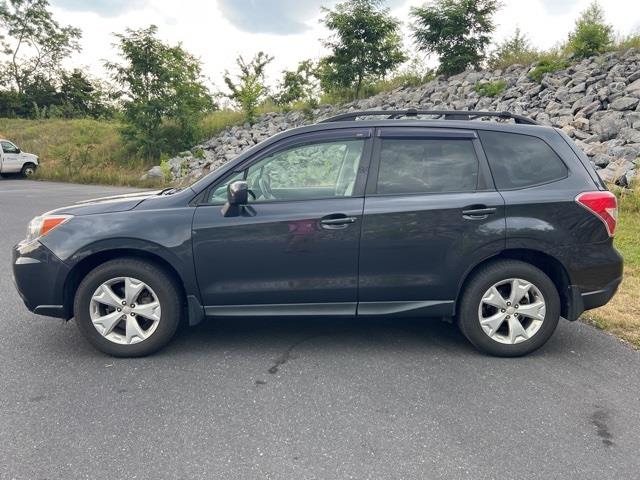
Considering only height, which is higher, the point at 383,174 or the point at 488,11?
the point at 488,11

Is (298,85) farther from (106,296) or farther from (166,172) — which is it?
(106,296)

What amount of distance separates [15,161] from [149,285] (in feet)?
77.1

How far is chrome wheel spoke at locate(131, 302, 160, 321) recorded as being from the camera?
12.3 feet

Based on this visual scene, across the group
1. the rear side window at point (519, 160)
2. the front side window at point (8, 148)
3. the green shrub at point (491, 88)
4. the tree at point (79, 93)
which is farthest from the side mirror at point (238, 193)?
the tree at point (79, 93)

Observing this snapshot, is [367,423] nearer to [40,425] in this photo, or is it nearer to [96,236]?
[40,425]

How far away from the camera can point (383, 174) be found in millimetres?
3852

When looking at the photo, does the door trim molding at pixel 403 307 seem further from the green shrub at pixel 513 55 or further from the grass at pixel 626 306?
the green shrub at pixel 513 55

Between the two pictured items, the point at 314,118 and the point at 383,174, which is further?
the point at 314,118

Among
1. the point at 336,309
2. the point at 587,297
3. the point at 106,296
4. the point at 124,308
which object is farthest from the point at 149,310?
the point at 587,297

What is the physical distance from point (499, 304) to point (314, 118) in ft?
61.0

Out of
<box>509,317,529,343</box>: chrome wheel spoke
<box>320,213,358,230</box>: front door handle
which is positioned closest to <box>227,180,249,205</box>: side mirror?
<box>320,213,358,230</box>: front door handle

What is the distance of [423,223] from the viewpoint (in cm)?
373

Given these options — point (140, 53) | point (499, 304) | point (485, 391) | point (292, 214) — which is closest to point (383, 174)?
point (292, 214)

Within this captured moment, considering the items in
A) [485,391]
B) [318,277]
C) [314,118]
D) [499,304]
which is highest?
[314,118]
